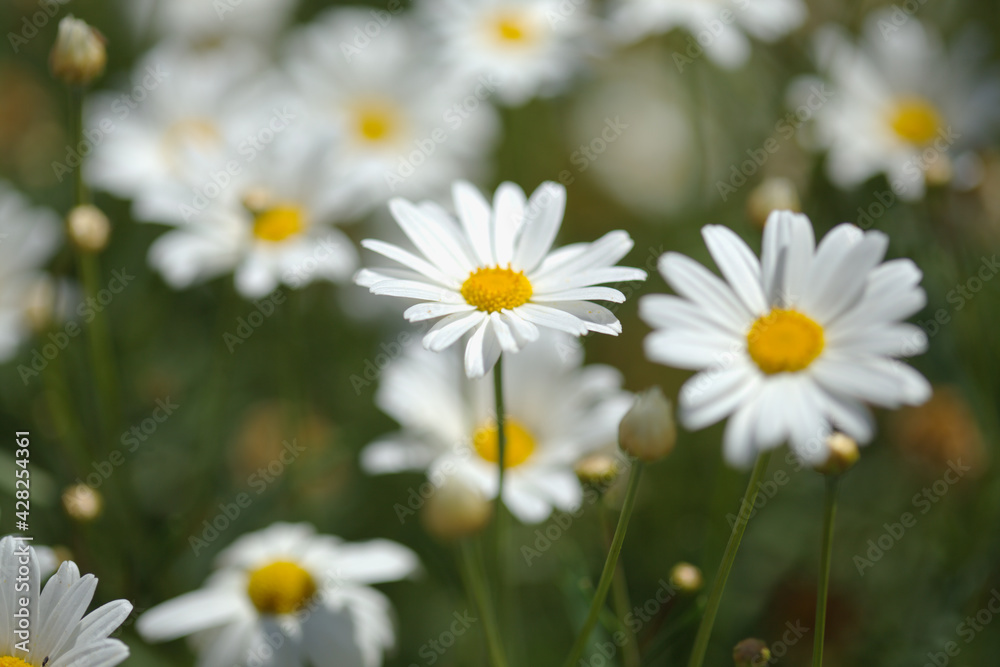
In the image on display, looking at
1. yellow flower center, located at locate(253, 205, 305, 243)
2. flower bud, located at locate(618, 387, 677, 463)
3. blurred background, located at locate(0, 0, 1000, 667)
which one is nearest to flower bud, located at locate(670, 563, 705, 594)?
blurred background, located at locate(0, 0, 1000, 667)

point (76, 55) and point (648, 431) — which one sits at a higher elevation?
point (76, 55)

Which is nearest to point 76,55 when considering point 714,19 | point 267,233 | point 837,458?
point 267,233

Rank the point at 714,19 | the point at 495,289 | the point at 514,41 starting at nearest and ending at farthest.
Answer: the point at 495,289 < the point at 714,19 < the point at 514,41

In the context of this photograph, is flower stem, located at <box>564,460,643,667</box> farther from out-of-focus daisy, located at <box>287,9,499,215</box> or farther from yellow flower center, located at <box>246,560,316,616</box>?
out-of-focus daisy, located at <box>287,9,499,215</box>

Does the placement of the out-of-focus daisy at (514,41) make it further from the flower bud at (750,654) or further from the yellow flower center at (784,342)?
the flower bud at (750,654)

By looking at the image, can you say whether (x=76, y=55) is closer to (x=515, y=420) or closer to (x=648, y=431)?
(x=515, y=420)

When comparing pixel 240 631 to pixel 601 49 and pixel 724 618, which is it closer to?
pixel 724 618

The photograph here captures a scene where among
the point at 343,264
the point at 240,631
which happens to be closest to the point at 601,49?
the point at 343,264

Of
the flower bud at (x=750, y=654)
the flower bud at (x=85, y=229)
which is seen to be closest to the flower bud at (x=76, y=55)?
the flower bud at (x=85, y=229)
